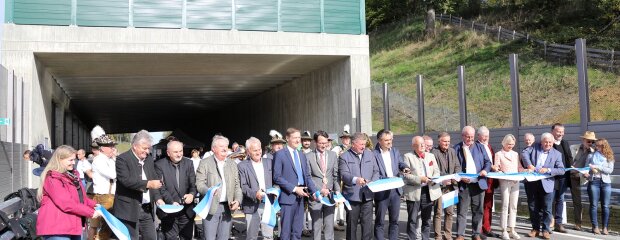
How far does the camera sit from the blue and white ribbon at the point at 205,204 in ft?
22.7

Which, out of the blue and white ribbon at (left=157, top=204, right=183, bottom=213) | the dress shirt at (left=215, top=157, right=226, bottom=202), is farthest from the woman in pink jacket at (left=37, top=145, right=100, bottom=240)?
the dress shirt at (left=215, top=157, right=226, bottom=202)

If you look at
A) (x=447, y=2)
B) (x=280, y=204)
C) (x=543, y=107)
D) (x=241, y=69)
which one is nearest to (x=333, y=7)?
(x=241, y=69)

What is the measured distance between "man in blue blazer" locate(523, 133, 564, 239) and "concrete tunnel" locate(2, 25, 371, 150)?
9586mm

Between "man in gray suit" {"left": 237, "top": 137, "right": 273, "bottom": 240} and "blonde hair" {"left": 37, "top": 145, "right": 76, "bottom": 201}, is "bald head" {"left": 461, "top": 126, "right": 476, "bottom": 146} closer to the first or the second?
"man in gray suit" {"left": 237, "top": 137, "right": 273, "bottom": 240}

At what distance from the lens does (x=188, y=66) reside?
68.2ft

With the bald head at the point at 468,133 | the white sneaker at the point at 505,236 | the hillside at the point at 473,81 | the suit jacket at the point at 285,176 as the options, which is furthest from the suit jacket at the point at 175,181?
the hillside at the point at 473,81

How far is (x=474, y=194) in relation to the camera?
339 inches

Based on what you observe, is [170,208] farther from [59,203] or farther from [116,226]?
[59,203]

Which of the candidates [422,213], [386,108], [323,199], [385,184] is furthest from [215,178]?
[386,108]

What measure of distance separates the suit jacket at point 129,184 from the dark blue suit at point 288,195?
174 centimetres

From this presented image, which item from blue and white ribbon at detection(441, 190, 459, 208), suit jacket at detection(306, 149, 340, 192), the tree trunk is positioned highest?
the tree trunk

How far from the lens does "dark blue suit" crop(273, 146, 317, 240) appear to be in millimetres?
7703

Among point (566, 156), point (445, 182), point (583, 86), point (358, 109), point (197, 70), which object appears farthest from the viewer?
point (197, 70)

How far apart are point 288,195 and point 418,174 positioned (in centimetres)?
184
